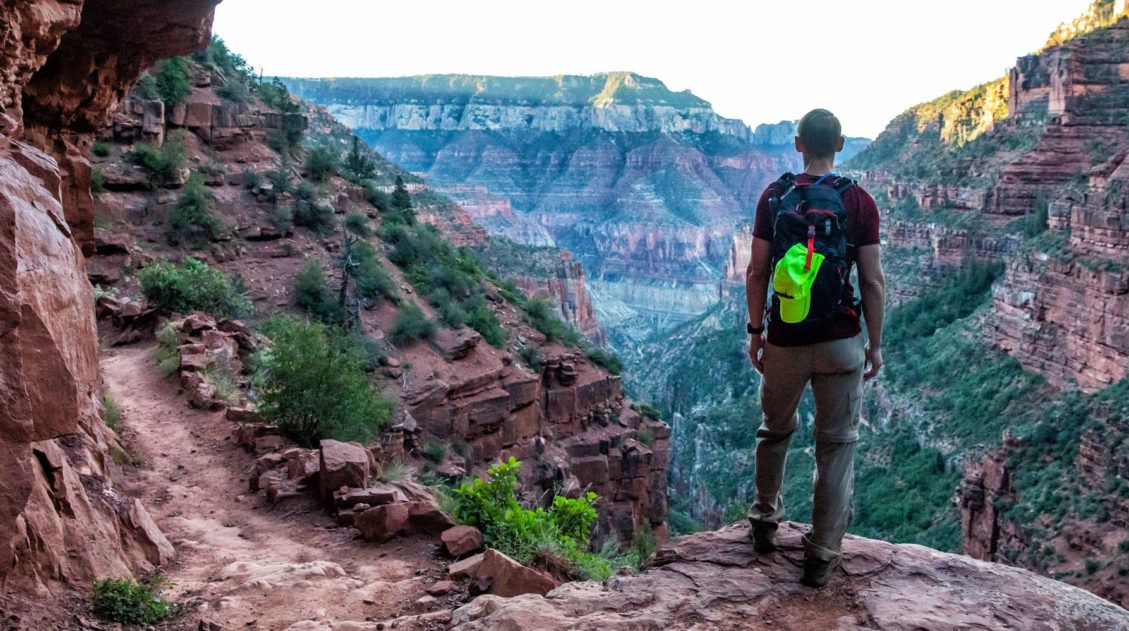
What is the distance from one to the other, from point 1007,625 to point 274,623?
379 centimetres

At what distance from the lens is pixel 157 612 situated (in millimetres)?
4824

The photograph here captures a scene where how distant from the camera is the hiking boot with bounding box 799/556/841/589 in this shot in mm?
4426

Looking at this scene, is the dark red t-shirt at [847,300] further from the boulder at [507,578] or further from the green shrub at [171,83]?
the green shrub at [171,83]

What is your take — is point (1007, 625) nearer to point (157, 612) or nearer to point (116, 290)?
point (157, 612)

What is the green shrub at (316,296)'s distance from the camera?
1853cm

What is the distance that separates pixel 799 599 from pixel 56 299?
382 cm

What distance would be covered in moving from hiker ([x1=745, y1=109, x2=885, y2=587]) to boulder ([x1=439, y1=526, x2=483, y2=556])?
244 cm

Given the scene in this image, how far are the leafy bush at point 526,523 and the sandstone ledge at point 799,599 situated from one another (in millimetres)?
1147

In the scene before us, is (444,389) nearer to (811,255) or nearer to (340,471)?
(340,471)

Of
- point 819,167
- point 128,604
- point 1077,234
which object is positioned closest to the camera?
point 819,167

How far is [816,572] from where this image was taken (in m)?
4.43

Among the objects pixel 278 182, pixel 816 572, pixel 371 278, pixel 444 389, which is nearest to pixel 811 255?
pixel 816 572

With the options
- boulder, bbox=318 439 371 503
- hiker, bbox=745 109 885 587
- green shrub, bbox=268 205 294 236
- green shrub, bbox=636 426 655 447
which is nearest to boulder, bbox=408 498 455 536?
boulder, bbox=318 439 371 503

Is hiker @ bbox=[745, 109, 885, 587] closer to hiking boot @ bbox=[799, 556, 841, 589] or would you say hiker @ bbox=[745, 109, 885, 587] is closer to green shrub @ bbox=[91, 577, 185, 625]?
hiking boot @ bbox=[799, 556, 841, 589]
